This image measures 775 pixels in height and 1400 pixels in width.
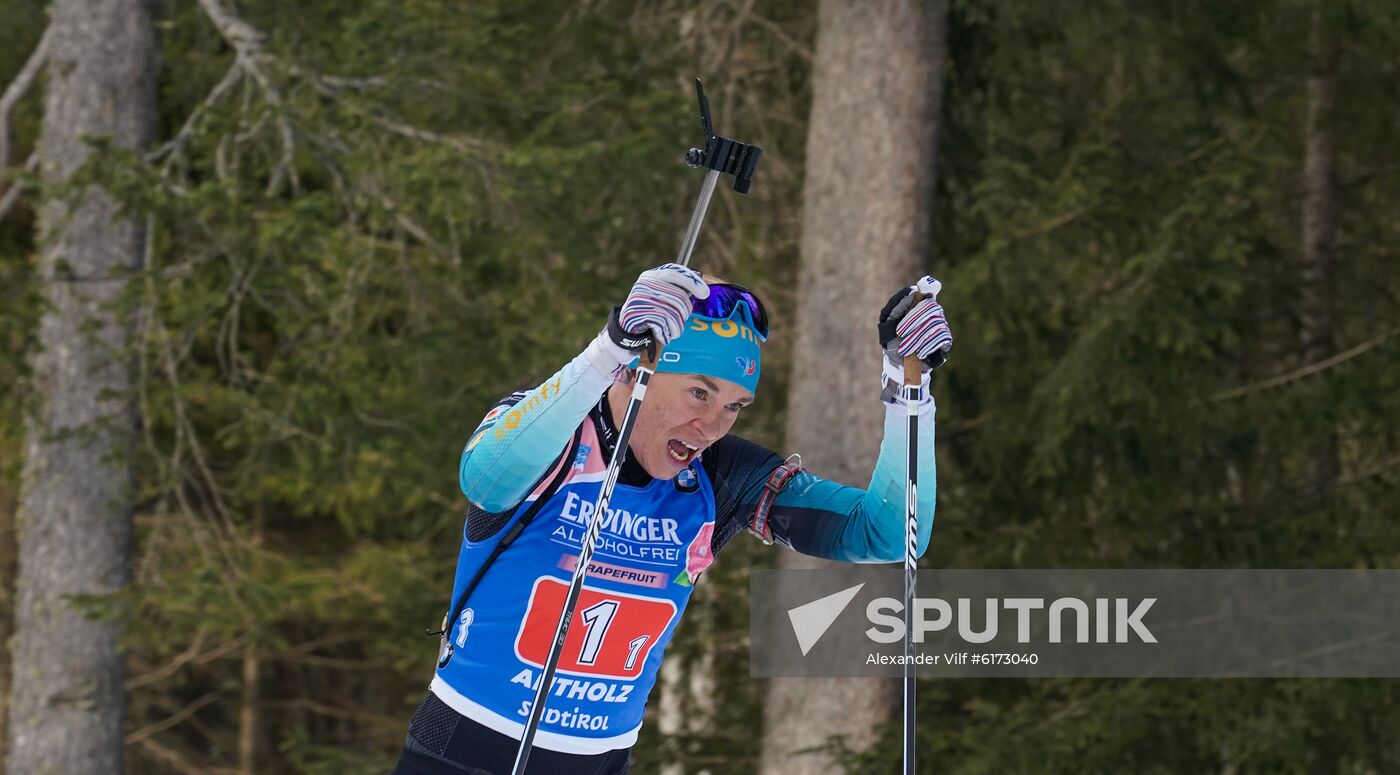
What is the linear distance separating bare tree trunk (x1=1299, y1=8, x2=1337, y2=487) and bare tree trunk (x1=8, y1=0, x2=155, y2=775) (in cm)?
587

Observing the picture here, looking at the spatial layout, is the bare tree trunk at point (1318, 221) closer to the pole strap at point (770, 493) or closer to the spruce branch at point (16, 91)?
the pole strap at point (770, 493)

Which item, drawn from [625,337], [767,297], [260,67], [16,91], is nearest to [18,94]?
[16,91]

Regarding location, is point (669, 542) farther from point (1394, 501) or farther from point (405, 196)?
point (1394, 501)

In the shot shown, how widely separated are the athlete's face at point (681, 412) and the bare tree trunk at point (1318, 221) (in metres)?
5.02

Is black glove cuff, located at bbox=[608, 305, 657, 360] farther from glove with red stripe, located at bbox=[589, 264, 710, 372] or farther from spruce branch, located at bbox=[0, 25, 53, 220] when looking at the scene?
spruce branch, located at bbox=[0, 25, 53, 220]

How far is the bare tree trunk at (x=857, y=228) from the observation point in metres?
7.07

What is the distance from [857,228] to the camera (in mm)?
7113

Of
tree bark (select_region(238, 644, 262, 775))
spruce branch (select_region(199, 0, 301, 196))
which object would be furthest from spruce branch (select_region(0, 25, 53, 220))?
tree bark (select_region(238, 644, 262, 775))

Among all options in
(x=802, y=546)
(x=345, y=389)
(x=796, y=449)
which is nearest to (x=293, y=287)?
(x=345, y=389)

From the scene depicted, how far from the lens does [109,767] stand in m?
8.34

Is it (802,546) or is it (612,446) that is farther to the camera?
(802,546)

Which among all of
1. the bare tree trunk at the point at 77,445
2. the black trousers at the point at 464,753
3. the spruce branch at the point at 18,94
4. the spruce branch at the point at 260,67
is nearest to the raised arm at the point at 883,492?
the black trousers at the point at 464,753

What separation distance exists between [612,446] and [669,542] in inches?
9.2

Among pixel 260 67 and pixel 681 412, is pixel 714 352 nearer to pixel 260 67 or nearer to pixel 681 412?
pixel 681 412
